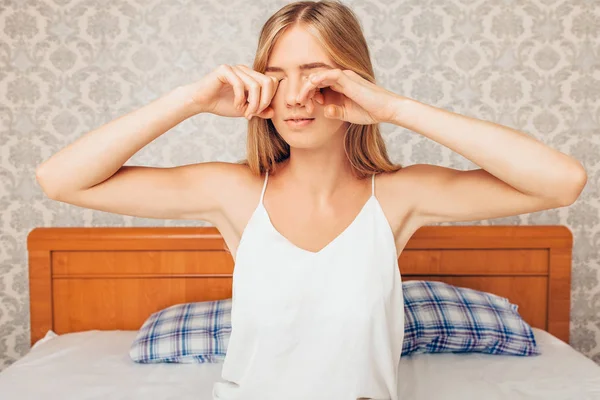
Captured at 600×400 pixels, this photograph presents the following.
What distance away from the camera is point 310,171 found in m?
1.45

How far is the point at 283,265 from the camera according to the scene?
1306mm

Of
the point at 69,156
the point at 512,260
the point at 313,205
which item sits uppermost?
the point at 69,156

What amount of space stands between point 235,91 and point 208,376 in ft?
4.09

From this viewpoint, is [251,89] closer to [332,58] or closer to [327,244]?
[332,58]

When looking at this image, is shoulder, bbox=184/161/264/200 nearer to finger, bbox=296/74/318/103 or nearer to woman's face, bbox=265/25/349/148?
woman's face, bbox=265/25/349/148

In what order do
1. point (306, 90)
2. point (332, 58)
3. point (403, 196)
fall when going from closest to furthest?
point (306, 90), point (332, 58), point (403, 196)

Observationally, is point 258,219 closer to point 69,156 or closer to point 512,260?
point 69,156

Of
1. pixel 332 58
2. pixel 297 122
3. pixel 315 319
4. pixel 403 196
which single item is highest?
pixel 332 58

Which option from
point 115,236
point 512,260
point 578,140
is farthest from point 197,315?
point 578,140

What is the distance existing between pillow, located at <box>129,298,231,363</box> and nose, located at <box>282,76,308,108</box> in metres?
1.22

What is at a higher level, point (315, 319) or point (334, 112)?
point (334, 112)

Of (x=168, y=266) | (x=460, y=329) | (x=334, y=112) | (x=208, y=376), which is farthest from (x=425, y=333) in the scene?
(x=334, y=112)

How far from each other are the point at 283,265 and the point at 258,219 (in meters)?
0.13

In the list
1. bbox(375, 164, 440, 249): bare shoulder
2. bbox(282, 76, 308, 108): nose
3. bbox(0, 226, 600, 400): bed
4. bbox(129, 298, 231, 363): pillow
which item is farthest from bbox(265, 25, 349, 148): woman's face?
bbox(0, 226, 600, 400): bed
